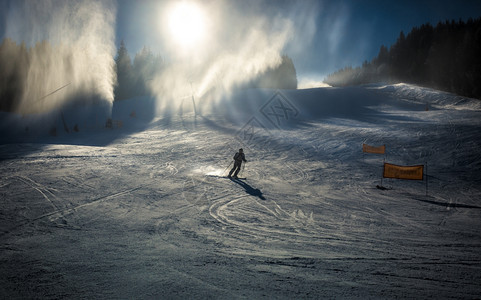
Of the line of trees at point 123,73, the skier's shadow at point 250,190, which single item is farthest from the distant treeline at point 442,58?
the skier's shadow at point 250,190

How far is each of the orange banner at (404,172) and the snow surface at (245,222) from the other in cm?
69

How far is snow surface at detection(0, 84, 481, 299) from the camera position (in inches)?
148

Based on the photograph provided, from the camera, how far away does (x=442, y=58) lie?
2149 inches

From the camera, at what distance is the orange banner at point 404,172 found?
9523 mm

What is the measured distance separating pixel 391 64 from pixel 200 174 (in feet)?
268

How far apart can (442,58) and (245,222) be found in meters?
69.8

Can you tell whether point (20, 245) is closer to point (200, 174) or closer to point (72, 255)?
point (72, 255)

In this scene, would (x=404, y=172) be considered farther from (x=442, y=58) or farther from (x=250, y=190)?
(x=442, y=58)

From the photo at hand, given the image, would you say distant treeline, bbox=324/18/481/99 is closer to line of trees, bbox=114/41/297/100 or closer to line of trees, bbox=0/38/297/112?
line of trees, bbox=0/38/297/112

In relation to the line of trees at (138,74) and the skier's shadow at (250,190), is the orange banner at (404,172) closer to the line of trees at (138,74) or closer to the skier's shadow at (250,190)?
the skier's shadow at (250,190)

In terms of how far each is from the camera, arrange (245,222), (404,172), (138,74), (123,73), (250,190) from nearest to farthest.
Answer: (245,222) < (250,190) < (404,172) < (123,73) < (138,74)

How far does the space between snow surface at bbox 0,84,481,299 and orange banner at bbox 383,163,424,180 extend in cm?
69

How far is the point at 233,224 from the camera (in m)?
6.14

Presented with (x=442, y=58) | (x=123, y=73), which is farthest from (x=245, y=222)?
(x=442, y=58)
